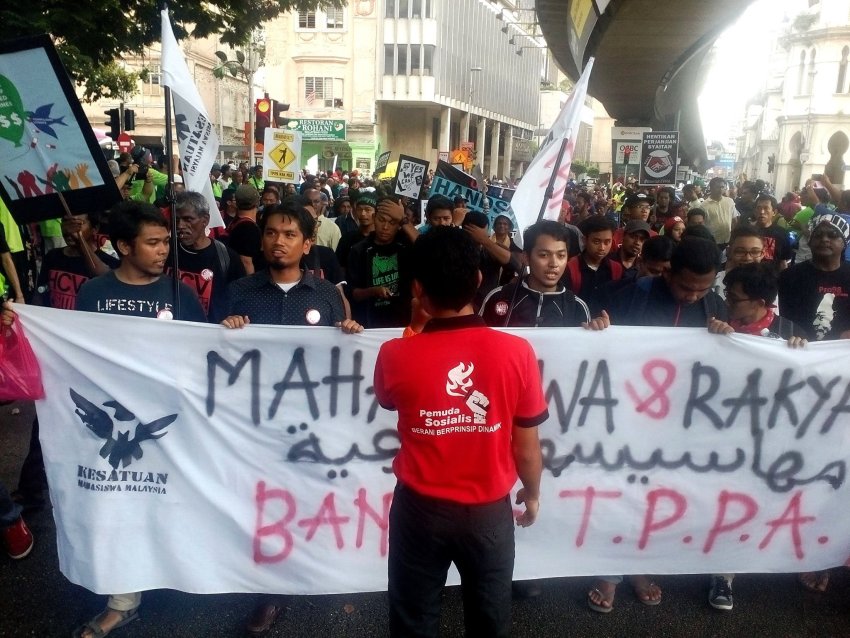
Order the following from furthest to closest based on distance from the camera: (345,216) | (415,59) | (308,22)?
(415,59), (308,22), (345,216)

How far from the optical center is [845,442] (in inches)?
127

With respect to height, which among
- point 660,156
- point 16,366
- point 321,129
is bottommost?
point 16,366

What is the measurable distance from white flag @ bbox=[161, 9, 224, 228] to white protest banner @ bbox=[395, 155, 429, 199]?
5.13 metres

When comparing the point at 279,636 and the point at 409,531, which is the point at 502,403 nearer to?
the point at 409,531

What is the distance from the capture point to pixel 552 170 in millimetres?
3428

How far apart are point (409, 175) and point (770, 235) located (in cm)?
421

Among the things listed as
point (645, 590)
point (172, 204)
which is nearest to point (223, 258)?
point (172, 204)

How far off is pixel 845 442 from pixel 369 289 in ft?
8.79

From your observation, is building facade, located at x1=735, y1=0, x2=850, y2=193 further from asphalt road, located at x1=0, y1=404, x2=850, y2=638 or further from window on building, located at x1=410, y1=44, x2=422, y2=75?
asphalt road, located at x1=0, y1=404, x2=850, y2=638

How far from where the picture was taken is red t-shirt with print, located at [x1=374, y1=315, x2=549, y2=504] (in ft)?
6.85

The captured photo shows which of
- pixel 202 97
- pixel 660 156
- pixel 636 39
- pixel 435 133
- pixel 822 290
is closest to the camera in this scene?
pixel 822 290

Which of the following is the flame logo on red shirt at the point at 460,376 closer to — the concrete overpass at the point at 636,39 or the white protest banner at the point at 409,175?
the concrete overpass at the point at 636,39

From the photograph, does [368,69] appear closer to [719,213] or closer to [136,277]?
[719,213]

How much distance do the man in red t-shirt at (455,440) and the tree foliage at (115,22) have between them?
22.4 feet
